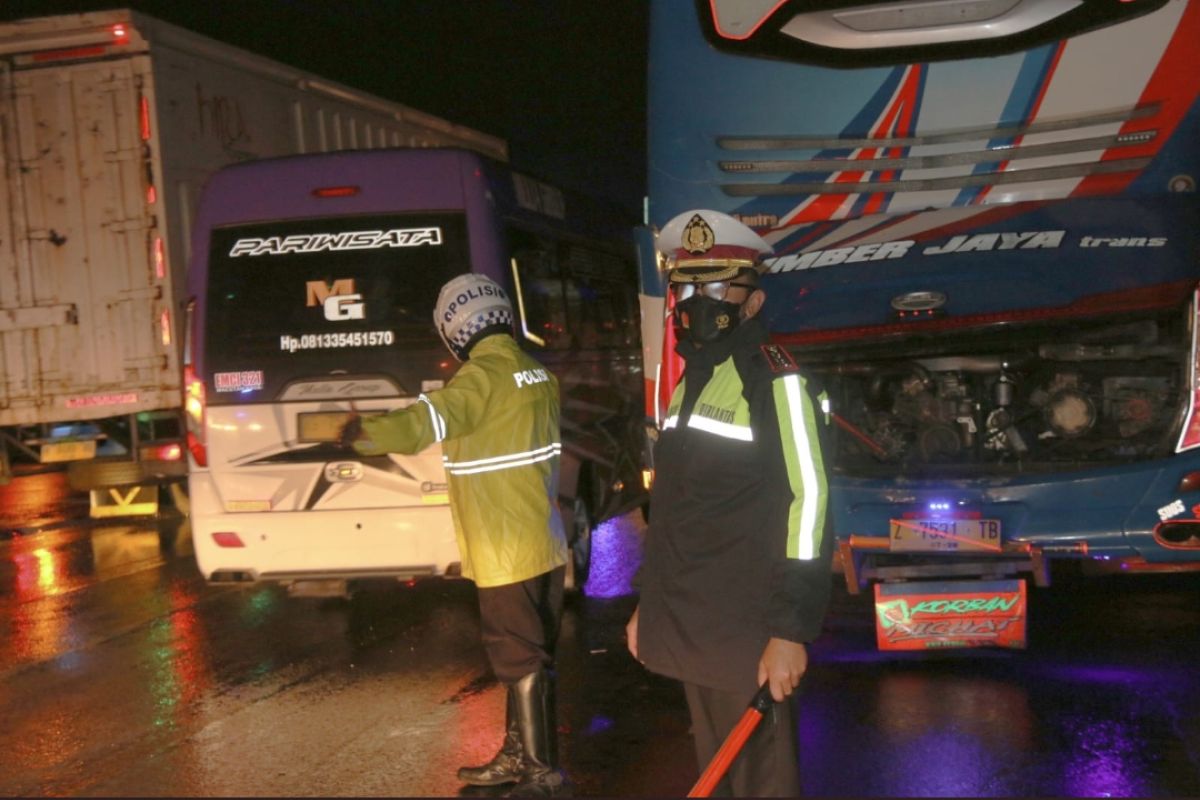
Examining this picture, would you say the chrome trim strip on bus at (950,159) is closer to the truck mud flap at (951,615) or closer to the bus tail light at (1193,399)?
the bus tail light at (1193,399)

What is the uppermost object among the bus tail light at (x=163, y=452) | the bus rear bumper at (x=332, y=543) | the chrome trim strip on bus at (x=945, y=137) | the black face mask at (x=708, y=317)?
the chrome trim strip on bus at (x=945, y=137)

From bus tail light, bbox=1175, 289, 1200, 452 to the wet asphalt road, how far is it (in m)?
1.18

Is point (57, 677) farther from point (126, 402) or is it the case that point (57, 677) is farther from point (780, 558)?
point (780, 558)

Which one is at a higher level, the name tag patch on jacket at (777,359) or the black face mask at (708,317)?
the black face mask at (708,317)

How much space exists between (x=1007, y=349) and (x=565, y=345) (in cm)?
341

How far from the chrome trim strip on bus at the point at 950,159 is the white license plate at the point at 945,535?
1.98 metres

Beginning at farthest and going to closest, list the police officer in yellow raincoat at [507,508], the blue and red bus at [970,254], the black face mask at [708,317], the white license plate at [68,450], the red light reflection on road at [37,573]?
1. the white license plate at [68,450]
2. the red light reflection on road at [37,573]
3. the blue and red bus at [970,254]
4. the police officer in yellow raincoat at [507,508]
5. the black face mask at [708,317]

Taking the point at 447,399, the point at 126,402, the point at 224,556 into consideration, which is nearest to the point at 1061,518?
the point at 447,399

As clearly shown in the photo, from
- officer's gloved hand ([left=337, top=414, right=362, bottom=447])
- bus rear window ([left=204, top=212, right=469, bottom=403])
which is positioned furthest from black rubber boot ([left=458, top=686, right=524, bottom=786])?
bus rear window ([left=204, top=212, right=469, bottom=403])

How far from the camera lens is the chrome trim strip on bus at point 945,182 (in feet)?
22.8

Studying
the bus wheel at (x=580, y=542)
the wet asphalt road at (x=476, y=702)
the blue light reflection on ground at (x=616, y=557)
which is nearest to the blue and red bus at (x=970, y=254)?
the wet asphalt road at (x=476, y=702)

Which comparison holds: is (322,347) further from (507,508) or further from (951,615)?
(951,615)

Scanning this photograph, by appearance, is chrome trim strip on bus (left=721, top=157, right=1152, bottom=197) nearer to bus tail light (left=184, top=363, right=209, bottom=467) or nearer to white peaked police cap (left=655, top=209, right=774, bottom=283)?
bus tail light (left=184, top=363, right=209, bottom=467)

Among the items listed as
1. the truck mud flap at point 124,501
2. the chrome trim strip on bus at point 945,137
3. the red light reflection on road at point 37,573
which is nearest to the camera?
the chrome trim strip on bus at point 945,137
